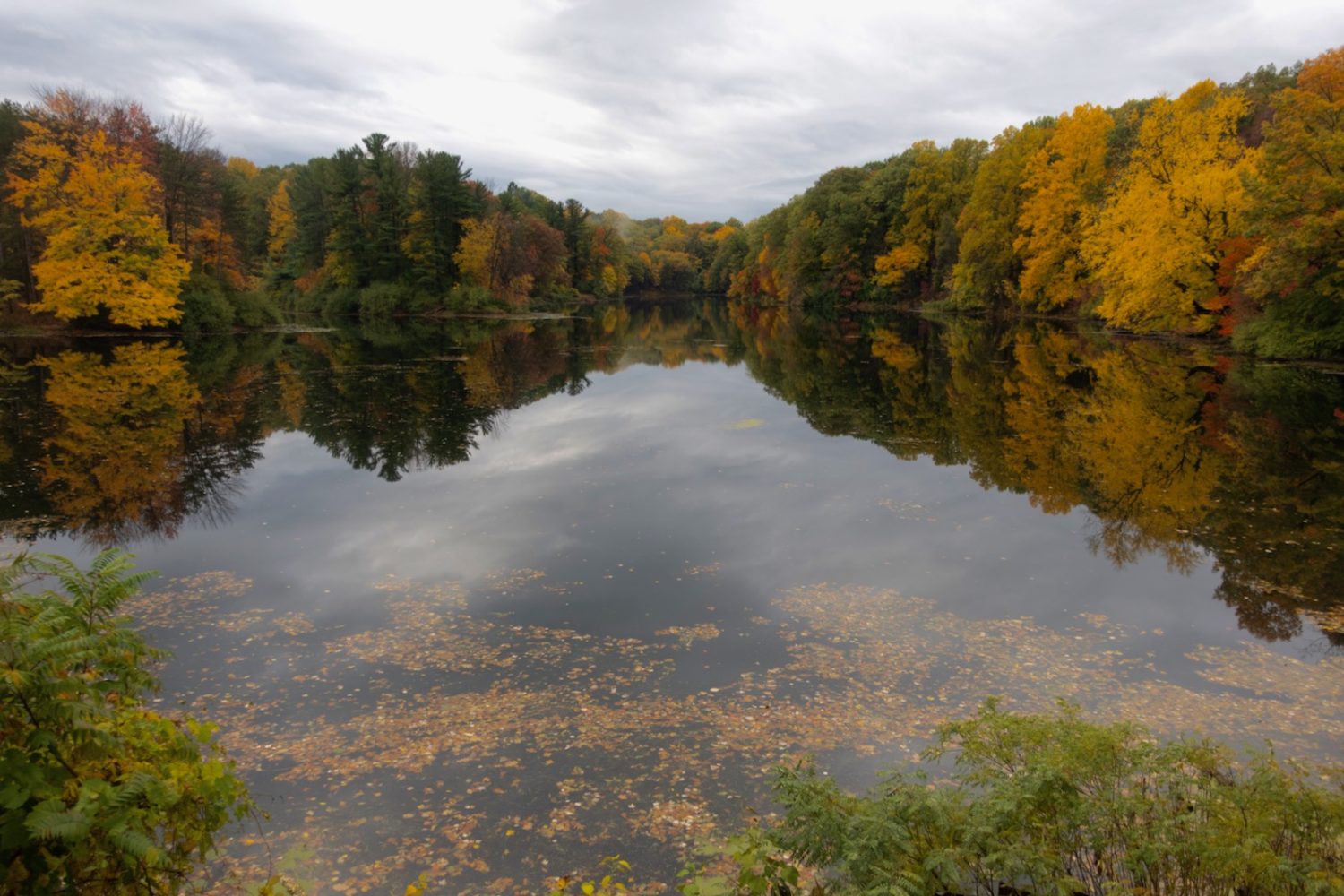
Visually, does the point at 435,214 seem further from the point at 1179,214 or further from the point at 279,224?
the point at 1179,214

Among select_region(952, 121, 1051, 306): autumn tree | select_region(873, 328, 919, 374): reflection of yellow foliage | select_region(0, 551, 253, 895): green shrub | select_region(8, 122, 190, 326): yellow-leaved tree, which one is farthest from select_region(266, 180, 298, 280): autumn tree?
select_region(0, 551, 253, 895): green shrub

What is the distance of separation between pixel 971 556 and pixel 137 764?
11549 millimetres

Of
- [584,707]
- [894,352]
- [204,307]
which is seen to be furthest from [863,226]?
[584,707]

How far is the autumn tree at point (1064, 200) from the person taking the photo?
168 ft

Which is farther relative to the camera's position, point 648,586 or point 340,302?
point 340,302

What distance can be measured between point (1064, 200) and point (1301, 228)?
26.0 m

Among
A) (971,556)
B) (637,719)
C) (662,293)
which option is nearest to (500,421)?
(971,556)

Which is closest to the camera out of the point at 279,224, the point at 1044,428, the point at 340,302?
the point at 1044,428

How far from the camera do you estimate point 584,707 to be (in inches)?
313

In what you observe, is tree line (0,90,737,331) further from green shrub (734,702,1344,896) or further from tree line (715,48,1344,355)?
green shrub (734,702,1344,896)

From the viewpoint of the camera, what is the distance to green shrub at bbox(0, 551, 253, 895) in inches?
127

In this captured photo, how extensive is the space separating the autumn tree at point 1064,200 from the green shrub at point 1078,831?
171 feet

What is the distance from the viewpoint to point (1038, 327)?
5503cm

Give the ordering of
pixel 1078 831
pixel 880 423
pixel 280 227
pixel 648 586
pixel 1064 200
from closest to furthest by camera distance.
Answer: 1. pixel 1078 831
2. pixel 648 586
3. pixel 880 423
4. pixel 1064 200
5. pixel 280 227
